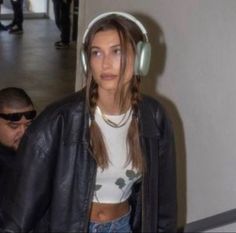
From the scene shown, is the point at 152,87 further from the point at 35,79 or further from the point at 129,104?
the point at 35,79

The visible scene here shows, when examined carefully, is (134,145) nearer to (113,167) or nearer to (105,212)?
(113,167)

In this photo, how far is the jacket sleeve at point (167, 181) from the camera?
2.23 m

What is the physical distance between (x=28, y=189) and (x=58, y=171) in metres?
0.12

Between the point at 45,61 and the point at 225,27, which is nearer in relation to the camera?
the point at 225,27

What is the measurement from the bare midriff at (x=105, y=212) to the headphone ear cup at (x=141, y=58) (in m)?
0.52

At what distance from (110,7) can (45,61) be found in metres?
4.91

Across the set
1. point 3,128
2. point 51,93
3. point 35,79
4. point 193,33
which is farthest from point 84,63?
point 35,79

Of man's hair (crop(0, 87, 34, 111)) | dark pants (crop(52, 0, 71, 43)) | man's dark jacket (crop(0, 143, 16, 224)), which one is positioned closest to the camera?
man's dark jacket (crop(0, 143, 16, 224))

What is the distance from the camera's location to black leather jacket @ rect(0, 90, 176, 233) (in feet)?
6.59

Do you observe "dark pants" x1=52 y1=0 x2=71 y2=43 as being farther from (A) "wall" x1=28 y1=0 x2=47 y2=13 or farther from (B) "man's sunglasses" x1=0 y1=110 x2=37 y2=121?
(B) "man's sunglasses" x1=0 y1=110 x2=37 y2=121

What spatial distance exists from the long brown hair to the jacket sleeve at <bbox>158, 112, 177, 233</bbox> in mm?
116

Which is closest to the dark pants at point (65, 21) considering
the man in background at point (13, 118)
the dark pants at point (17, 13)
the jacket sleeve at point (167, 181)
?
the dark pants at point (17, 13)

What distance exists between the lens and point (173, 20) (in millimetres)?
3479

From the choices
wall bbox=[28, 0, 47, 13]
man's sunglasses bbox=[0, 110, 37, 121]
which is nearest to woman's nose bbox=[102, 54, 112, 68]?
man's sunglasses bbox=[0, 110, 37, 121]
